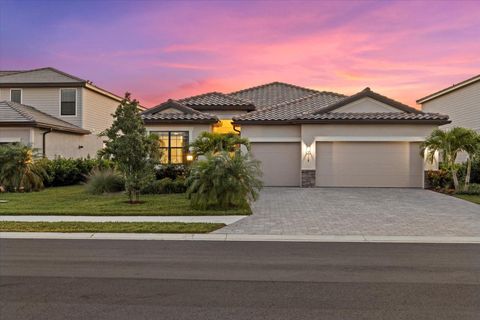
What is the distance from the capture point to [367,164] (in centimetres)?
2100

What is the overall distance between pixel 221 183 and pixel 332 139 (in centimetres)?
975

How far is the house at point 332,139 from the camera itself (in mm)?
20609

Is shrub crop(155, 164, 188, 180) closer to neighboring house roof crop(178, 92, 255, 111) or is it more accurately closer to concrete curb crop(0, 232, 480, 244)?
neighboring house roof crop(178, 92, 255, 111)

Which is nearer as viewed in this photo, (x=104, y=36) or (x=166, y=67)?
(x=104, y=36)

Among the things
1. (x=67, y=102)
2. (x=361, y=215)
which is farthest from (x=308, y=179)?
(x=67, y=102)

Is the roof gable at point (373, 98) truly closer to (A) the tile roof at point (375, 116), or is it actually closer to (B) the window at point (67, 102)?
(A) the tile roof at point (375, 116)

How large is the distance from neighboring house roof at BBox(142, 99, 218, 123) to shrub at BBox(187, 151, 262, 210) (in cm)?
809

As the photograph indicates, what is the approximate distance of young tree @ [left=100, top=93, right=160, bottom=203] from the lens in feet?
46.7

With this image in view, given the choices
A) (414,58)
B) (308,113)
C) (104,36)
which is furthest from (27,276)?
(414,58)

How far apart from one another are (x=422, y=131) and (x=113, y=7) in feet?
52.7

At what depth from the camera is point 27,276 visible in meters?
6.19

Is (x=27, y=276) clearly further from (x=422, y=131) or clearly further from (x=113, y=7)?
(x=422, y=131)

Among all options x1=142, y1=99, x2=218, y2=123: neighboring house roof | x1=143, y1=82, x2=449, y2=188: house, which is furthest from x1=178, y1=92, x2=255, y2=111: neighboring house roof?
x1=143, y1=82, x2=449, y2=188: house

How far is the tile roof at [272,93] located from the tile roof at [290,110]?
11.3 ft
